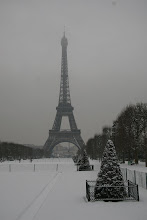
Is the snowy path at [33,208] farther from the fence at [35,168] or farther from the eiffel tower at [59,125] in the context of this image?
the eiffel tower at [59,125]

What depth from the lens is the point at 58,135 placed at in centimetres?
12975

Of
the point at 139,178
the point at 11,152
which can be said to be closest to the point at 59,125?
the point at 11,152

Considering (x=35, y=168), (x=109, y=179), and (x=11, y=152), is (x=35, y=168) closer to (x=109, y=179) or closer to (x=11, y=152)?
(x=109, y=179)

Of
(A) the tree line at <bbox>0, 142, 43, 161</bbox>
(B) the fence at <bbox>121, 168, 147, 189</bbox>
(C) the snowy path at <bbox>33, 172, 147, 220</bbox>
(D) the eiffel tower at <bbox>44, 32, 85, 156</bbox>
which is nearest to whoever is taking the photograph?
(C) the snowy path at <bbox>33, 172, 147, 220</bbox>

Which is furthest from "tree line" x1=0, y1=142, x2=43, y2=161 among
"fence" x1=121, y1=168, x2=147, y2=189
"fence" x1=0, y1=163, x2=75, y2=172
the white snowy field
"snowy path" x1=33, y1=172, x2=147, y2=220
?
"snowy path" x1=33, y1=172, x2=147, y2=220

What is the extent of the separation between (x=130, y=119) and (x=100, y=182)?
36884 mm

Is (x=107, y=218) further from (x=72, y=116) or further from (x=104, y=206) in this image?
(x=72, y=116)

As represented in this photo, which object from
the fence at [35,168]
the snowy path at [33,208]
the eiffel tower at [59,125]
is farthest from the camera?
the eiffel tower at [59,125]

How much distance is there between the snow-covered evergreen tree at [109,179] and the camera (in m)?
14.1

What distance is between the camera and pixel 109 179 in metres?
14.6

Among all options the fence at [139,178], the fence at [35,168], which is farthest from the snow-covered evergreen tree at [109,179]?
the fence at [35,168]

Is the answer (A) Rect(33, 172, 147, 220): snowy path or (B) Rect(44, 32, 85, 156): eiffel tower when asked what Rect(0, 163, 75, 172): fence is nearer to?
(A) Rect(33, 172, 147, 220): snowy path

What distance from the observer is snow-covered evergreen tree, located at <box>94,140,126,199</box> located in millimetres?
14109

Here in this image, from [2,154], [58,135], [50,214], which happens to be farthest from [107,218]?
[58,135]
